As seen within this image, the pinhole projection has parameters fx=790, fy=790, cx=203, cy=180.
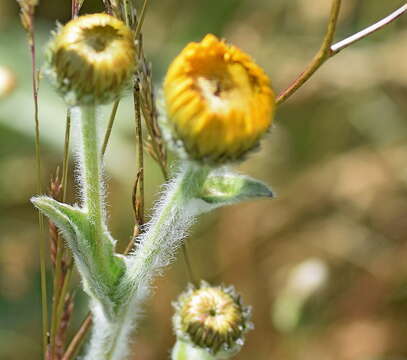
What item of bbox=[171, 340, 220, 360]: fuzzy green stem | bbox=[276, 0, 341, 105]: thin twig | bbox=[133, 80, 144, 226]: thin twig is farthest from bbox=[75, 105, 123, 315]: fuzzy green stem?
bbox=[276, 0, 341, 105]: thin twig

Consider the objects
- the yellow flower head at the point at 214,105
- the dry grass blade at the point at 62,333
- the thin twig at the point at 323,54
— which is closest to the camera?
the yellow flower head at the point at 214,105

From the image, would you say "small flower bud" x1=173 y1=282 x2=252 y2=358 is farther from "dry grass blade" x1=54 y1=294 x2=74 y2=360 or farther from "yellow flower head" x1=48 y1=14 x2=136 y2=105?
"yellow flower head" x1=48 y1=14 x2=136 y2=105

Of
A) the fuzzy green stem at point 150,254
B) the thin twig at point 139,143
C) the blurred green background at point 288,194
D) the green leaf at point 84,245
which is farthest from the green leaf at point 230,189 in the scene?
the blurred green background at point 288,194

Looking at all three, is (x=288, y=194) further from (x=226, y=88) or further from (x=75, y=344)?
(x=226, y=88)

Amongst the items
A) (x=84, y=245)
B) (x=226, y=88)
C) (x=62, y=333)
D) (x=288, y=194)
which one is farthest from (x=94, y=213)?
(x=288, y=194)

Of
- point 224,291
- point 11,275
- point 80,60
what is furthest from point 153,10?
point 80,60

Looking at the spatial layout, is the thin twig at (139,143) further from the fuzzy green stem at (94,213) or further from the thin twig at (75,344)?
the thin twig at (75,344)
